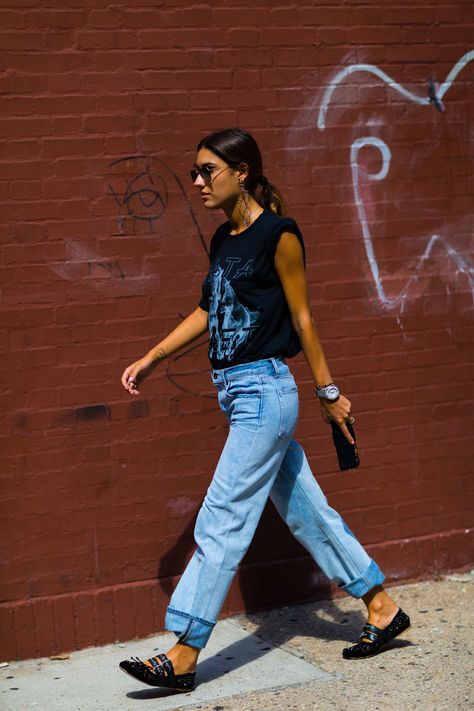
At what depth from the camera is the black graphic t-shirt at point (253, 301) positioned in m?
4.35

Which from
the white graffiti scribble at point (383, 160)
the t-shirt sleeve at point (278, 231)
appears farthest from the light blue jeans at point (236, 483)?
the white graffiti scribble at point (383, 160)

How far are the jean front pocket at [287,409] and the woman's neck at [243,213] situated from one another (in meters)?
0.63

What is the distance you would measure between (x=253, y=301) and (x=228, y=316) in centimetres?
12

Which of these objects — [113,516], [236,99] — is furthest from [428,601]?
[236,99]

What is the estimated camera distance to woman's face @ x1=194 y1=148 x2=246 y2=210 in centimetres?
440

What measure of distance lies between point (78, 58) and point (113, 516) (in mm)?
1936

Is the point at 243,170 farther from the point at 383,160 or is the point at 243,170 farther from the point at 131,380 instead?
the point at 383,160

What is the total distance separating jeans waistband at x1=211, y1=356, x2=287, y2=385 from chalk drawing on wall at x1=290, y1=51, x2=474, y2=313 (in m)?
1.35

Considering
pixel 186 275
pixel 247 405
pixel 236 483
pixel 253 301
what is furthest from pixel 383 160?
pixel 236 483

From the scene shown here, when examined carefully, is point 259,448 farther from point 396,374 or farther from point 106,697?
point 396,374

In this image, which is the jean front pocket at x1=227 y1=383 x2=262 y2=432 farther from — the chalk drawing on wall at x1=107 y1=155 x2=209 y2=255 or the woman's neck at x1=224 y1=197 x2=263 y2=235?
the chalk drawing on wall at x1=107 y1=155 x2=209 y2=255

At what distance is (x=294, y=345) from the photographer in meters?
4.46

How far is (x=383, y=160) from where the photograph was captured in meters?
5.57

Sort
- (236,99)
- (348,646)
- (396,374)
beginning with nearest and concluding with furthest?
(348,646)
(236,99)
(396,374)
